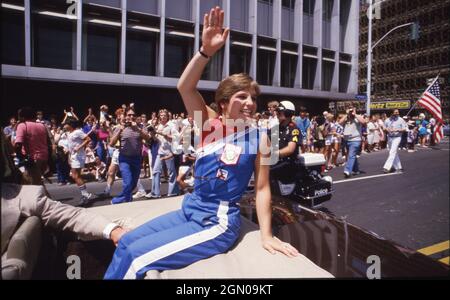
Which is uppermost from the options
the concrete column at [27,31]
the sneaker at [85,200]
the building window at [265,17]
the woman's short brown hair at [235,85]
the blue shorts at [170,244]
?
the building window at [265,17]

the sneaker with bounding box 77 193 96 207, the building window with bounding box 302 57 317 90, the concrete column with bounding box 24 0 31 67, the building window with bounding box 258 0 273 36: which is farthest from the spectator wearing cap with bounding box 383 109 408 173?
the building window with bounding box 302 57 317 90

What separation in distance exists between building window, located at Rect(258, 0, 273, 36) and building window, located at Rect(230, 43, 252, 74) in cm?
117

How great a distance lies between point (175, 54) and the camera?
14.0m

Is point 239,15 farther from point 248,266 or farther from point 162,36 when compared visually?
point 248,266

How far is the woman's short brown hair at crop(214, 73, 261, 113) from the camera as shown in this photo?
5.27ft

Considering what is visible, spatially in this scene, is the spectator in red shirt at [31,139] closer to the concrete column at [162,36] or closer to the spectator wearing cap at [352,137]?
the spectator wearing cap at [352,137]

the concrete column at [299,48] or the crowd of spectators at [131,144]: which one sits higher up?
the concrete column at [299,48]

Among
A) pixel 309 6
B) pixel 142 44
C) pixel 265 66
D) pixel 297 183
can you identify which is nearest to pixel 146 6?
pixel 142 44

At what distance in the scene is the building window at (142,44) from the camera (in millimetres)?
12648

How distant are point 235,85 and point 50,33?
8.33 metres

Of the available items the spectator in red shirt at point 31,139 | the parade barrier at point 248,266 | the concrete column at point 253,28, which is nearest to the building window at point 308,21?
the concrete column at point 253,28

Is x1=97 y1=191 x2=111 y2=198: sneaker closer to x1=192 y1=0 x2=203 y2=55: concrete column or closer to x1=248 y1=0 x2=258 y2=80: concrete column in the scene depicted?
x1=192 y1=0 x2=203 y2=55: concrete column

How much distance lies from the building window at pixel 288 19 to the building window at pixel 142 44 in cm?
546

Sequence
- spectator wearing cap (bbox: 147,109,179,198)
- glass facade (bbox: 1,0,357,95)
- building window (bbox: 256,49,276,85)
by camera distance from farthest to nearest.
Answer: building window (bbox: 256,49,276,85) → glass facade (bbox: 1,0,357,95) → spectator wearing cap (bbox: 147,109,179,198)
